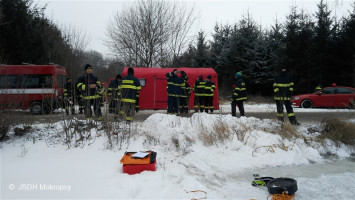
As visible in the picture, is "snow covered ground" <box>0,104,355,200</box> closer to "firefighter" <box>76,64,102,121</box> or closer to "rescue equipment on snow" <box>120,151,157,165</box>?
"rescue equipment on snow" <box>120,151,157,165</box>

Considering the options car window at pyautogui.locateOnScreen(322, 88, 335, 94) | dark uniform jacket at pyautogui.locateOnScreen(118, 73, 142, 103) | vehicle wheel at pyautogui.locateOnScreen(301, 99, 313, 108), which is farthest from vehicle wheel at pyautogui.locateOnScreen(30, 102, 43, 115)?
car window at pyautogui.locateOnScreen(322, 88, 335, 94)

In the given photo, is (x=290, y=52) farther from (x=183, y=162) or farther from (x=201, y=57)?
(x=183, y=162)

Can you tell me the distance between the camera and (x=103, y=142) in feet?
18.8

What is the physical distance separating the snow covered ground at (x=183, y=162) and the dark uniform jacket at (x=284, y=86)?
3.71 ft

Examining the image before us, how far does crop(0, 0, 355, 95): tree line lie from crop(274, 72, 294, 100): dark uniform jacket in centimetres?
1278

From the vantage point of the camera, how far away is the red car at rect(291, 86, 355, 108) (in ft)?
45.2

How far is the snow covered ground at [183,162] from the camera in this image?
3.82m

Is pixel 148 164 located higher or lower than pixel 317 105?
lower

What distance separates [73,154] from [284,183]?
420cm

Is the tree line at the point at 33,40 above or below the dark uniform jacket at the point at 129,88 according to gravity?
above

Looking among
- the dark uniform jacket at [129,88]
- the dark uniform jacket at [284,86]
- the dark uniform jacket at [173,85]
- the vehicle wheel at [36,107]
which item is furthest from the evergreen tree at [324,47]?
the vehicle wheel at [36,107]

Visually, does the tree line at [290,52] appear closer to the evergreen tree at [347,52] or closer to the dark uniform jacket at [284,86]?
the evergreen tree at [347,52]

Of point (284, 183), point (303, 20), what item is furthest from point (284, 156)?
point (303, 20)

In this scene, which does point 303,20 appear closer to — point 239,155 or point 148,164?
point 239,155
